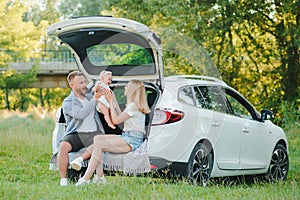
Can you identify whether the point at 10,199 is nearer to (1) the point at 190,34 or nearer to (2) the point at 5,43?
(1) the point at 190,34

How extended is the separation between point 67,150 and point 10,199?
1.70m

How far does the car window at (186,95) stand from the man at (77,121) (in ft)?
3.45

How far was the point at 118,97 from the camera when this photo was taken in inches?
357

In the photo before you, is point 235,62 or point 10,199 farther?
point 235,62

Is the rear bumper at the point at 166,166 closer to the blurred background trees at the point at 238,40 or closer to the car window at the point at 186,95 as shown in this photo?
the car window at the point at 186,95

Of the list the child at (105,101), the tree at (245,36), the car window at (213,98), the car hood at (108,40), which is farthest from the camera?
the tree at (245,36)

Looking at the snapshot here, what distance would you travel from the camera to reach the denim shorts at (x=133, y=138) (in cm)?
796

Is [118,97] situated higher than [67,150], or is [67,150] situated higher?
[118,97]

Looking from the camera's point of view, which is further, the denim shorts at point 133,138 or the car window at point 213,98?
the car window at point 213,98

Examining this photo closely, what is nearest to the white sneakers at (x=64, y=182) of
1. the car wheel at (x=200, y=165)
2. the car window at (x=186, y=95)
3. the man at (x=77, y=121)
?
the man at (x=77, y=121)

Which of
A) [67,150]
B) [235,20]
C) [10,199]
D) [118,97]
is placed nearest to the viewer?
[10,199]

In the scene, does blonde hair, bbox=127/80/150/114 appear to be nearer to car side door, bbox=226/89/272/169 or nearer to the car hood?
the car hood

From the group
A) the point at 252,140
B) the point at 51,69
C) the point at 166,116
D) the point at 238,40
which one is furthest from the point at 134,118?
the point at 51,69

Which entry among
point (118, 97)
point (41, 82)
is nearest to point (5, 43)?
point (41, 82)
